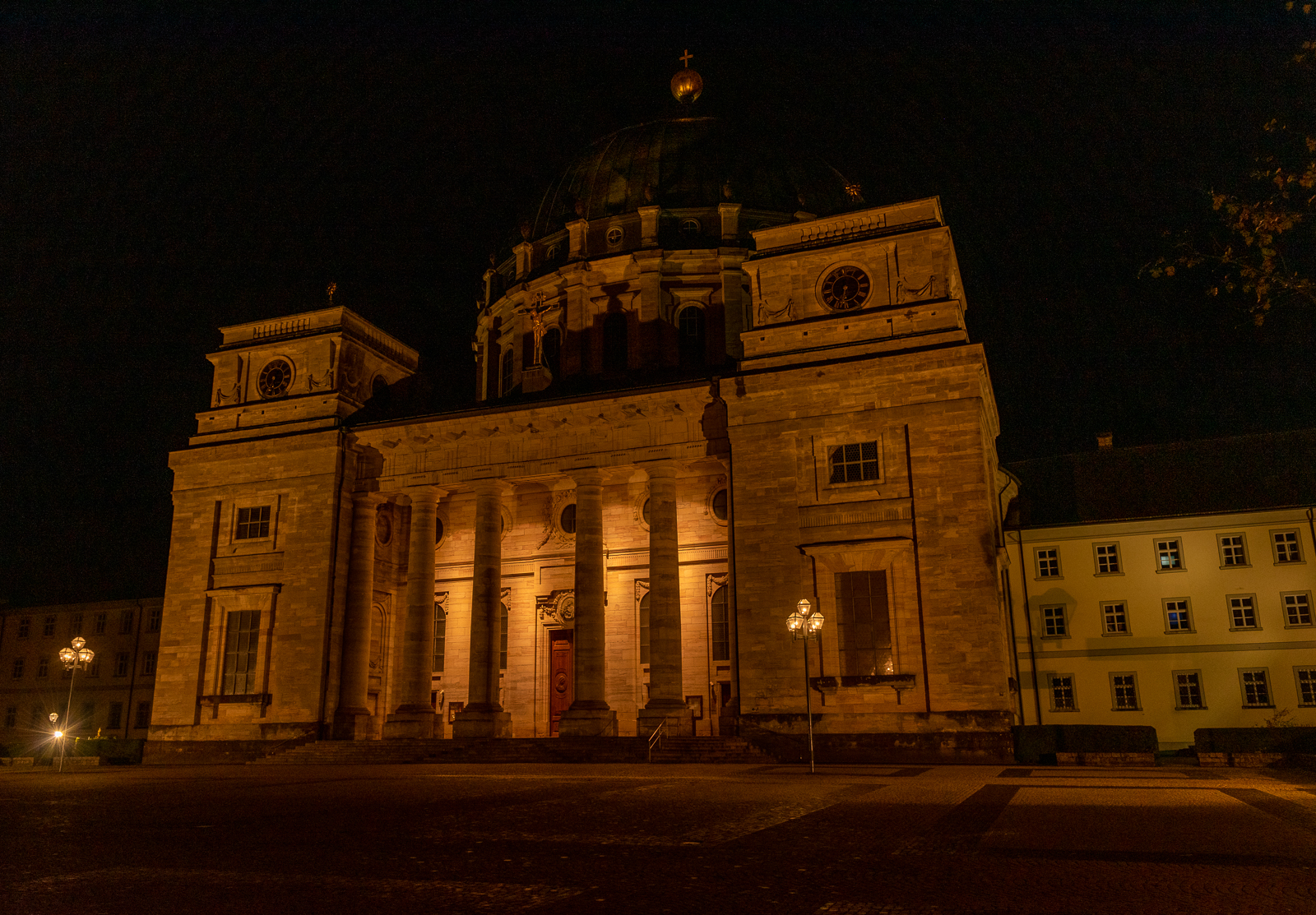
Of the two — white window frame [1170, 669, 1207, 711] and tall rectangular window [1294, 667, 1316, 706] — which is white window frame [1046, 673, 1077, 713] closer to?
white window frame [1170, 669, 1207, 711]

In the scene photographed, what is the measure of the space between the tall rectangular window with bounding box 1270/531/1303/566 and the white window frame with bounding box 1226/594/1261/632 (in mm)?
1692

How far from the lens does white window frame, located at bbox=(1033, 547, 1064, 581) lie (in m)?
41.1

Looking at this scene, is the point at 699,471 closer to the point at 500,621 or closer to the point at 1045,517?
the point at 500,621

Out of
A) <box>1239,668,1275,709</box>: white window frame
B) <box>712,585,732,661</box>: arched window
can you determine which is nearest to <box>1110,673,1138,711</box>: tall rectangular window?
<box>1239,668,1275,709</box>: white window frame

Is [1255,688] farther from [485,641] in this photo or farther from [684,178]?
[684,178]

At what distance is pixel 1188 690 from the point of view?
38094 mm

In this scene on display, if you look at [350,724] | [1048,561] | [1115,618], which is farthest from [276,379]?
[1115,618]

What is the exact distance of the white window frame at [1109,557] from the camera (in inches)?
1585

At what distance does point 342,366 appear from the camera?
1612 inches

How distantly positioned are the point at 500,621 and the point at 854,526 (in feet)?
49.1

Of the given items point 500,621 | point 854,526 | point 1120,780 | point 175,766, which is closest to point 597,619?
point 500,621

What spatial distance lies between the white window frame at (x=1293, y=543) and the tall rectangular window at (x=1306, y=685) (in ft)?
12.7

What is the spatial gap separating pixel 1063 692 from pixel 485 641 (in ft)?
73.7

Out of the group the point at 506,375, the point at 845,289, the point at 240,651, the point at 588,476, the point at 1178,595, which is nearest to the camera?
the point at 845,289
